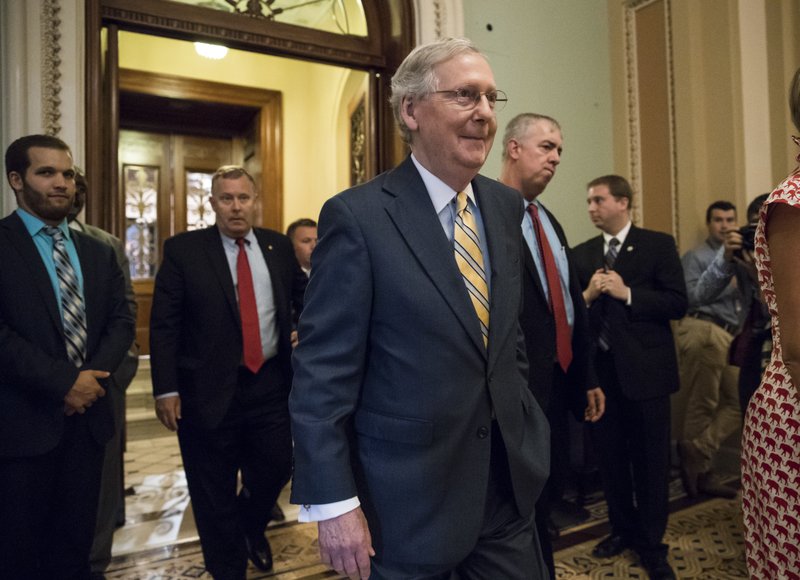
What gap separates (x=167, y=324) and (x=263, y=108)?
520 cm

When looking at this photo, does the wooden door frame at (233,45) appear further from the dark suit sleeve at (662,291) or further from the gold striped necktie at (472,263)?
the gold striped necktie at (472,263)

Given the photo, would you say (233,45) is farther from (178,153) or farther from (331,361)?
(178,153)

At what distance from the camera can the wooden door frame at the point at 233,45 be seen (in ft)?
9.81

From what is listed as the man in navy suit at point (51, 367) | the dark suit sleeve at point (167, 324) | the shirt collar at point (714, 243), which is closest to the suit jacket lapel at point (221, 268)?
the dark suit sleeve at point (167, 324)

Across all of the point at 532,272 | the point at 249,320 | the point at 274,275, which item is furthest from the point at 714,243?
the point at 249,320

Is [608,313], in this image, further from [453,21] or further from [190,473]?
[453,21]

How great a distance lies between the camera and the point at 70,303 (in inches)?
84.3

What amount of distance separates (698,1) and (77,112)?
3.76m

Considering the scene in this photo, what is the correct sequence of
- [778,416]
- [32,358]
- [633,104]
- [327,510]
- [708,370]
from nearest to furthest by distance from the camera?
[327,510] < [778,416] < [32,358] < [708,370] < [633,104]

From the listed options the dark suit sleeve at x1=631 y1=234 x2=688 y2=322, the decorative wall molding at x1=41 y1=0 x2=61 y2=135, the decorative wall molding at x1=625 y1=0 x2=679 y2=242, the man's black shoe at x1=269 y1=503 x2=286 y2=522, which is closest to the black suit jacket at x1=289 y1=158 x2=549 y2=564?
the dark suit sleeve at x1=631 y1=234 x2=688 y2=322

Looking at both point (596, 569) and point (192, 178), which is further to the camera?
point (192, 178)

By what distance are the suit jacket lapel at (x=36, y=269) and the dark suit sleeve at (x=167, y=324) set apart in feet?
1.32

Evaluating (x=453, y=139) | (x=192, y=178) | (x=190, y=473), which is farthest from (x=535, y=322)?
(x=192, y=178)

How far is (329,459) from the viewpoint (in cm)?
115
